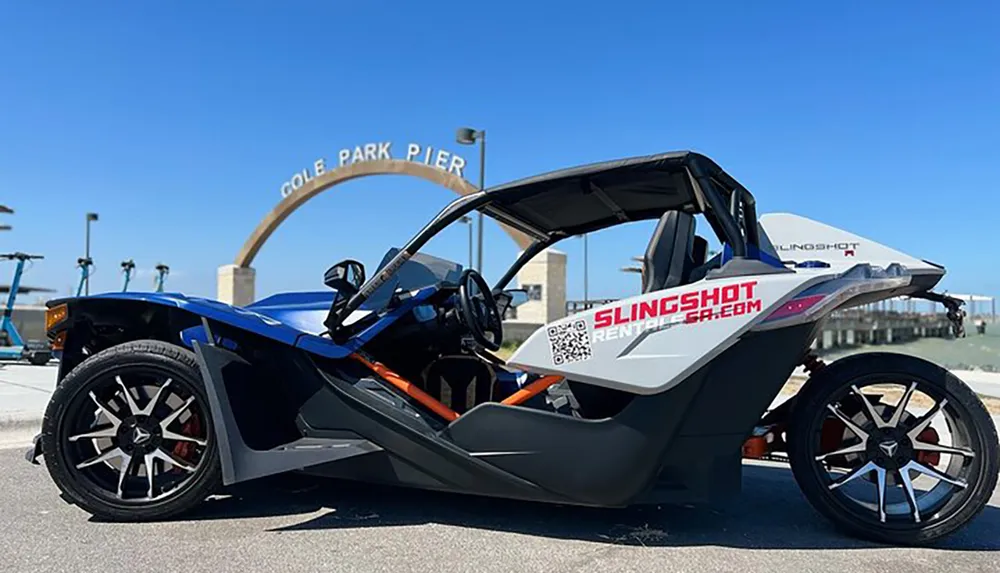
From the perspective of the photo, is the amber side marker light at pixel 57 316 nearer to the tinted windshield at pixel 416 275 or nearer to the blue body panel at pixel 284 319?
the blue body panel at pixel 284 319

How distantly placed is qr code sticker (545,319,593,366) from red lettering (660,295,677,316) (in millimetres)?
336

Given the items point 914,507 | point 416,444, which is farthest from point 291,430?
point 914,507

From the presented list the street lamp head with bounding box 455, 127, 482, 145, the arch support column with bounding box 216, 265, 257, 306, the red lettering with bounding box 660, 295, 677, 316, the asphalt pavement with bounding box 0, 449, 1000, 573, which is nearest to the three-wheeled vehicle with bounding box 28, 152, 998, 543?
the red lettering with bounding box 660, 295, 677, 316

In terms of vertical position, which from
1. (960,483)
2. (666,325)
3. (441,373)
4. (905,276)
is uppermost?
(905,276)

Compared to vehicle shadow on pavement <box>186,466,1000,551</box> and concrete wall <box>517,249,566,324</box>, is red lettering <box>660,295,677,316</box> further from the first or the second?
concrete wall <box>517,249,566,324</box>

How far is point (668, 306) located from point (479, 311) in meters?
1.13

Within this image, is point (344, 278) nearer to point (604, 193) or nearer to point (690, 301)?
point (604, 193)

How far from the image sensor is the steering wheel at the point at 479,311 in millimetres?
3586

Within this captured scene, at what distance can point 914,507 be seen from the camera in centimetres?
312

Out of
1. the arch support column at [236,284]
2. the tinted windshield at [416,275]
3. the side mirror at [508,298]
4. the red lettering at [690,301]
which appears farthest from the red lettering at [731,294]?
the arch support column at [236,284]

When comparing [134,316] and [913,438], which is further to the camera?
[134,316]

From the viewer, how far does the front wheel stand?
3.09 m

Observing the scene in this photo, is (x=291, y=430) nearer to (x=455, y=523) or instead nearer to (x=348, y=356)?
(x=348, y=356)

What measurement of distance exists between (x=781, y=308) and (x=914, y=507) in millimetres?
1137
